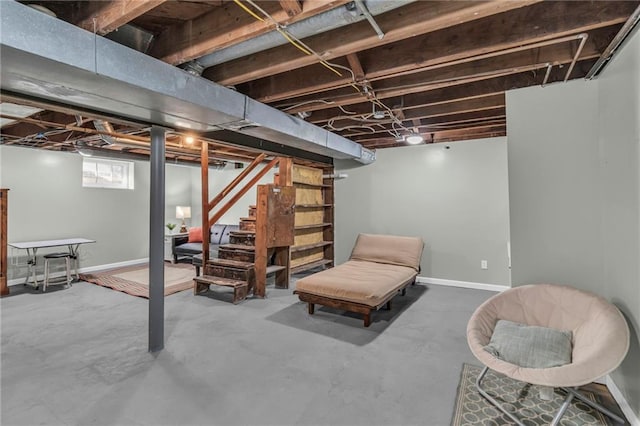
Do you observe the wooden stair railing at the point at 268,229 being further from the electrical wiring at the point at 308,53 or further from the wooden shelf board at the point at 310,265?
the electrical wiring at the point at 308,53

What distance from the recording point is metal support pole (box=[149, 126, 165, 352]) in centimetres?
285

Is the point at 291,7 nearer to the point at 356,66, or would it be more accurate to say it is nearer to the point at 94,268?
the point at 356,66

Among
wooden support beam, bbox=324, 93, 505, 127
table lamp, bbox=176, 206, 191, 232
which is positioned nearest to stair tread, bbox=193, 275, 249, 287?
wooden support beam, bbox=324, 93, 505, 127

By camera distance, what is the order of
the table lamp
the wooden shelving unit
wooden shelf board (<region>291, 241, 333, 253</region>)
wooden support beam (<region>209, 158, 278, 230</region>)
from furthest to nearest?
the table lamp → the wooden shelving unit → wooden shelf board (<region>291, 241, 333, 253</region>) → wooden support beam (<region>209, 158, 278, 230</region>)

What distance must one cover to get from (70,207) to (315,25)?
6.28 meters

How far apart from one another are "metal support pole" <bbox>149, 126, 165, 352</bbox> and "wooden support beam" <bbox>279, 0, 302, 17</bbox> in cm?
189

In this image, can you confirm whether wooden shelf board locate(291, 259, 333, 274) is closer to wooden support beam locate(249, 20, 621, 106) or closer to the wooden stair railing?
the wooden stair railing

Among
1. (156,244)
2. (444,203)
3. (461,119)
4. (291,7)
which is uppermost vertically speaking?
(461,119)

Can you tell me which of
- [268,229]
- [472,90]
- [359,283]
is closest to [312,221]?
[268,229]

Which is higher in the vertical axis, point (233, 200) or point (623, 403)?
point (233, 200)

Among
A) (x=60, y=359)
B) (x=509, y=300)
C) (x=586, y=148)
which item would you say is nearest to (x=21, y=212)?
(x=60, y=359)

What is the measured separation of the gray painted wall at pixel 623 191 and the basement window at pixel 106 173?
772 centimetres

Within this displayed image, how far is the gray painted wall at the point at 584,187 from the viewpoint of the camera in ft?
6.24

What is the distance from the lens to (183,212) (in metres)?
7.82
